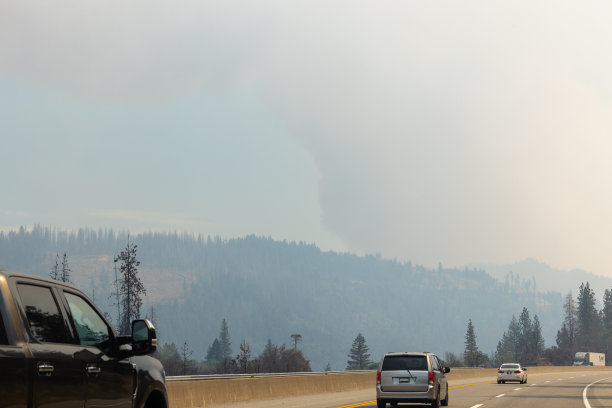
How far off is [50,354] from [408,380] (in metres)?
17.8

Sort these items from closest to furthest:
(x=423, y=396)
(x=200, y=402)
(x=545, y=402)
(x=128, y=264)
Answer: (x=200, y=402), (x=423, y=396), (x=545, y=402), (x=128, y=264)

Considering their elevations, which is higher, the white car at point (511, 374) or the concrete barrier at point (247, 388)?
the concrete barrier at point (247, 388)

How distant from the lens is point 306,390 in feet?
91.7

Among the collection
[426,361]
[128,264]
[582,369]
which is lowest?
[582,369]

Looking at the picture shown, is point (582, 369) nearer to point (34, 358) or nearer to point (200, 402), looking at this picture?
point (200, 402)

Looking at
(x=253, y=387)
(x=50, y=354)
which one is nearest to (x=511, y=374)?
(x=253, y=387)

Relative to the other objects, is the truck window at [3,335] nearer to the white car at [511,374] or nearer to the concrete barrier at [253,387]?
the concrete barrier at [253,387]

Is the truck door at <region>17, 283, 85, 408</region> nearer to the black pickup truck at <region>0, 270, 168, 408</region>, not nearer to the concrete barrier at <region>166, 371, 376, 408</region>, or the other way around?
the black pickup truck at <region>0, 270, 168, 408</region>

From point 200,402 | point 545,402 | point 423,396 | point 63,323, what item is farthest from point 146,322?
point 545,402

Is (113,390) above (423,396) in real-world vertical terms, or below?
above

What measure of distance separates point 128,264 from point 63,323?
12560 cm

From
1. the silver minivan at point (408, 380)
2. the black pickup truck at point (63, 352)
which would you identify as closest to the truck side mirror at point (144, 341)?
the black pickup truck at point (63, 352)

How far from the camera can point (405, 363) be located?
22.6m

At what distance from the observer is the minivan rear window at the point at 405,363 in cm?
2248
